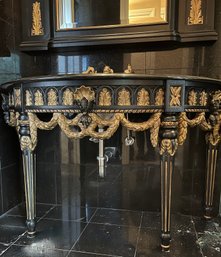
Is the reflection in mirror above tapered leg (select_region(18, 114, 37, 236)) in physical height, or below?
above

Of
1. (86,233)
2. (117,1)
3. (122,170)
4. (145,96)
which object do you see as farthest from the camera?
(122,170)

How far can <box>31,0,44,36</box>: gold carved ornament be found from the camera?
4.49ft

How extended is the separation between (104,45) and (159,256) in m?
1.05

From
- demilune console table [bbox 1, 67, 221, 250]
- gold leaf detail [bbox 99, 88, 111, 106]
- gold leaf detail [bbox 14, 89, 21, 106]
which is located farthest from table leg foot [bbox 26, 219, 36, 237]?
gold leaf detail [bbox 99, 88, 111, 106]

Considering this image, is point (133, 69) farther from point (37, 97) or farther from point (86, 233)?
point (86, 233)

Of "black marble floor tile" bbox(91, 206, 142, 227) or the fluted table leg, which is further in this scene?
"black marble floor tile" bbox(91, 206, 142, 227)

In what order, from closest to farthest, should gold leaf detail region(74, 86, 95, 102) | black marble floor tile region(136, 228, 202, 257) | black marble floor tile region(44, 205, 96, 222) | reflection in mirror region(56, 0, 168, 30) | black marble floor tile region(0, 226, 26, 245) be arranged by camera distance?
1. gold leaf detail region(74, 86, 95, 102)
2. black marble floor tile region(136, 228, 202, 257)
3. black marble floor tile region(0, 226, 26, 245)
4. reflection in mirror region(56, 0, 168, 30)
5. black marble floor tile region(44, 205, 96, 222)

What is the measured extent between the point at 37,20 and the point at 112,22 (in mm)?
427

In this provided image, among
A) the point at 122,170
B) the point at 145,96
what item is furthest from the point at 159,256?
the point at 145,96

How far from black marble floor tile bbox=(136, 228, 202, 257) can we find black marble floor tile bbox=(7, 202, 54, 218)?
1.95ft

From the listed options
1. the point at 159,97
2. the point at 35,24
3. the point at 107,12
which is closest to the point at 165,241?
the point at 159,97

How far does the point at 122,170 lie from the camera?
143 centimetres

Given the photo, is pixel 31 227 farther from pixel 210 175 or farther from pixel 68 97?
pixel 210 175

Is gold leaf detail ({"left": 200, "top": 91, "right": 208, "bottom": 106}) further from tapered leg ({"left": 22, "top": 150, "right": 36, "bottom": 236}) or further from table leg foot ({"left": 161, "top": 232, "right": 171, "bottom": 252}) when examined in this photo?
tapered leg ({"left": 22, "top": 150, "right": 36, "bottom": 236})
